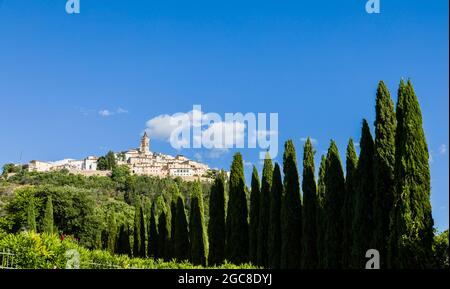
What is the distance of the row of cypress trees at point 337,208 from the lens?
40.0 ft

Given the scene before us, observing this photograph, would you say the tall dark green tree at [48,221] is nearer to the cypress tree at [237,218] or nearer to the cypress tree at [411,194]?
the cypress tree at [237,218]

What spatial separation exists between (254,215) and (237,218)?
49.3 inches

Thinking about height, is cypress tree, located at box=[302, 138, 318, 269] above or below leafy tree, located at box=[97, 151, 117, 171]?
below

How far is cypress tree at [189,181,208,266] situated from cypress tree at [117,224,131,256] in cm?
1666

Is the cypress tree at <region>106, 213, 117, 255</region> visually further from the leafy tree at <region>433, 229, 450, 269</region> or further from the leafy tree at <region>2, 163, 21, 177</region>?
the leafy tree at <region>2, 163, 21, 177</region>

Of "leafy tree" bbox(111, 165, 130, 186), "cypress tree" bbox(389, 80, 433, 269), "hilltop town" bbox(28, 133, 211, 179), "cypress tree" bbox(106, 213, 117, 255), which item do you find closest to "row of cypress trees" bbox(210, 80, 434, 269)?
"cypress tree" bbox(389, 80, 433, 269)

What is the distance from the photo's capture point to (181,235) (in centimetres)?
2973

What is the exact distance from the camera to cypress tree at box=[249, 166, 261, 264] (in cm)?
2209

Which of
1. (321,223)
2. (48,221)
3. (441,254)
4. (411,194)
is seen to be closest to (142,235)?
(48,221)

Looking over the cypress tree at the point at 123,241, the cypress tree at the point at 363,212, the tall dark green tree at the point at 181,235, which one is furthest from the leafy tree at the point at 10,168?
the cypress tree at the point at 363,212

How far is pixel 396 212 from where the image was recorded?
12.4m

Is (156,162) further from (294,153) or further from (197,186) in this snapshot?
(294,153)
